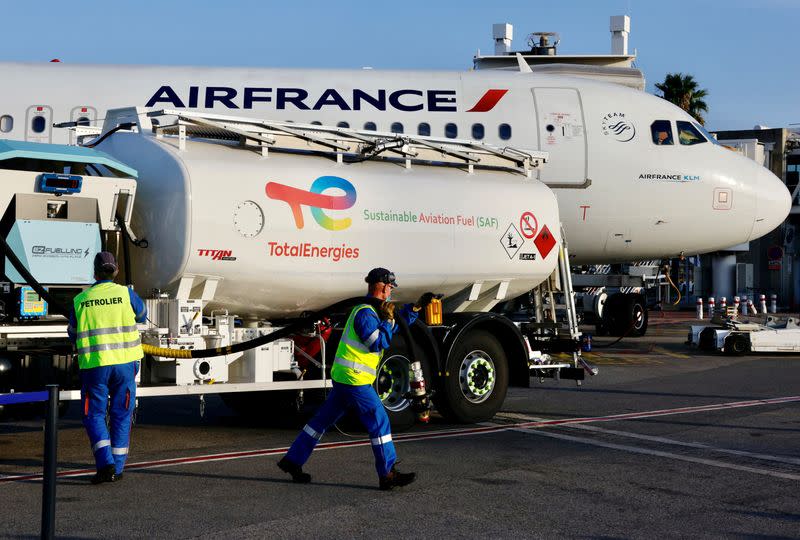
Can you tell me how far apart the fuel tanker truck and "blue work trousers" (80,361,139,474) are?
840 mm

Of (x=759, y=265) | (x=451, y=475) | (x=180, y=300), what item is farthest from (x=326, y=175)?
(x=759, y=265)

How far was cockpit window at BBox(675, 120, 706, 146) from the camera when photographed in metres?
19.1

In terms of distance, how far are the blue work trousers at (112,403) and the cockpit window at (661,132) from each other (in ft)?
Result: 41.4

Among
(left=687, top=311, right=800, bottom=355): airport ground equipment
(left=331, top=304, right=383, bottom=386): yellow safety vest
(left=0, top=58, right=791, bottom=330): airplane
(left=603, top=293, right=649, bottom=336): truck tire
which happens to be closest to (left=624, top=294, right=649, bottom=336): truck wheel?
(left=603, top=293, right=649, bottom=336): truck tire

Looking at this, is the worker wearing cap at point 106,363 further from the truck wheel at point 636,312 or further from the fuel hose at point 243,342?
the truck wheel at point 636,312

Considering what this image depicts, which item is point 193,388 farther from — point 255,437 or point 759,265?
point 759,265

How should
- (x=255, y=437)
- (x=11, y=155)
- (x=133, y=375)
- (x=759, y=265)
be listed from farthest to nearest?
(x=759, y=265), (x=255, y=437), (x=11, y=155), (x=133, y=375)

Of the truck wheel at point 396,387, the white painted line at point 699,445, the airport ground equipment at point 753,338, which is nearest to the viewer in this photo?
the white painted line at point 699,445

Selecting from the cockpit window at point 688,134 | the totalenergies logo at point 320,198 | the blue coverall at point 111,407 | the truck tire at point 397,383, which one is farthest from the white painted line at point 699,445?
the cockpit window at point 688,134

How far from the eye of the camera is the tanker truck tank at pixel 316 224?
33.7 feet

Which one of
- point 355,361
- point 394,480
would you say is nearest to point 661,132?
point 355,361

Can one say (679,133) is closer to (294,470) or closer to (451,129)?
(451,129)

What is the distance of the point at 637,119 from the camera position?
18.9 m

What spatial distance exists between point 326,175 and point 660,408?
17.0 ft
